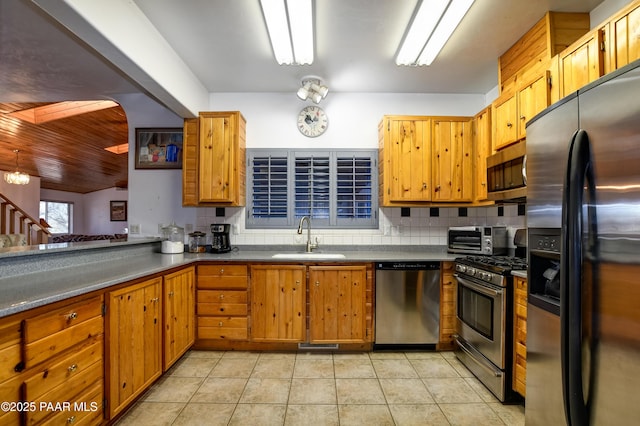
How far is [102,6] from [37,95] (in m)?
2.31

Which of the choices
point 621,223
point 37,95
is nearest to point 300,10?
point 621,223

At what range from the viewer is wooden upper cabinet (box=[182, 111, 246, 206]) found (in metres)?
3.00

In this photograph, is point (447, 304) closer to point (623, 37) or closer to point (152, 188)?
point (623, 37)

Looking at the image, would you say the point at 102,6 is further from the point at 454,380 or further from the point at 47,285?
the point at 454,380

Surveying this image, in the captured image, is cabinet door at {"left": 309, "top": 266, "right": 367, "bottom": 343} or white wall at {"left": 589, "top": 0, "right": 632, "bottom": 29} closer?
white wall at {"left": 589, "top": 0, "right": 632, "bottom": 29}

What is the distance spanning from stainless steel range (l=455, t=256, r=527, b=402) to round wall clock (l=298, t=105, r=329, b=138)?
206cm

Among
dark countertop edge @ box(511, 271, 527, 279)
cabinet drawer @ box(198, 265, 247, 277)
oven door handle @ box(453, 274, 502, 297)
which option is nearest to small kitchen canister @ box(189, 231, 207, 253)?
cabinet drawer @ box(198, 265, 247, 277)

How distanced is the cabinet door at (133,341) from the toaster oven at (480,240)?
280 centimetres

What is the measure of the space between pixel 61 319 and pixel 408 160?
2.94m

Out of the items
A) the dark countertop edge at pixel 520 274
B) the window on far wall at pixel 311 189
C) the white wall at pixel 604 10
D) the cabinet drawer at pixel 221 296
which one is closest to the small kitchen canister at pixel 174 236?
the cabinet drawer at pixel 221 296

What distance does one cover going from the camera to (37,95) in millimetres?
3123

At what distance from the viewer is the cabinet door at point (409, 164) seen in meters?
3.03

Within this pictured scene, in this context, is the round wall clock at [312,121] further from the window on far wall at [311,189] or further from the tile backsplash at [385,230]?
the tile backsplash at [385,230]

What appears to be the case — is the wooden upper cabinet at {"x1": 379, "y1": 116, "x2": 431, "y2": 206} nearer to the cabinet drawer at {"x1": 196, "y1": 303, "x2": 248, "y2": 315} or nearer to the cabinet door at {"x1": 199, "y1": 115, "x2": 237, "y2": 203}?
the cabinet door at {"x1": 199, "y1": 115, "x2": 237, "y2": 203}
